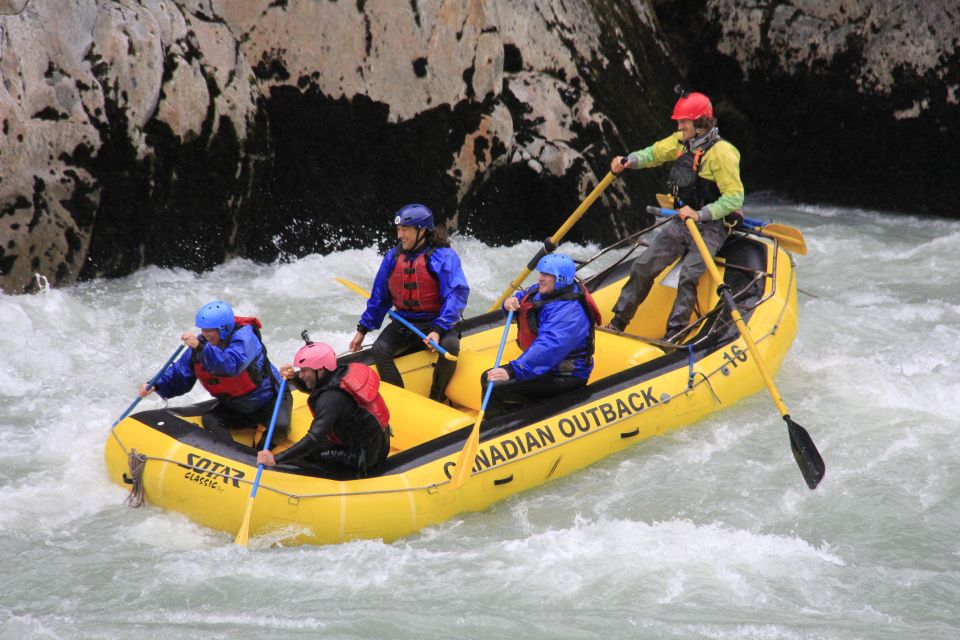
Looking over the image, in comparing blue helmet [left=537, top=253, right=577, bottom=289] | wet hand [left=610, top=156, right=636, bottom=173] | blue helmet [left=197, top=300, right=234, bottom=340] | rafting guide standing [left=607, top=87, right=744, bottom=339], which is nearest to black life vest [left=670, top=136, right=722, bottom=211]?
rafting guide standing [left=607, top=87, right=744, bottom=339]

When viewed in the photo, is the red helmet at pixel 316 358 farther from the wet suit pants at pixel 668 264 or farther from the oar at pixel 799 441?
the wet suit pants at pixel 668 264

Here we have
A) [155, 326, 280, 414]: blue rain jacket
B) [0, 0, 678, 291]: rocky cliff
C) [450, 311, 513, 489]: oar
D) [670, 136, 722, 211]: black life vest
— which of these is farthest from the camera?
[0, 0, 678, 291]: rocky cliff

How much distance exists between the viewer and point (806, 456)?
6.32 metres

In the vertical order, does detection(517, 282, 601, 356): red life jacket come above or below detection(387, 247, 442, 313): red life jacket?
below

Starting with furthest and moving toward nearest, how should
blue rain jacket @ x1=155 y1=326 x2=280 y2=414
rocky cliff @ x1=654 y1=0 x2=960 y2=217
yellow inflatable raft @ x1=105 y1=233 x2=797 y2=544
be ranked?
rocky cliff @ x1=654 y1=0 x2=960 y2=217
blue rain jacket @ x1=155 y1=326 x2=280 y2=414
yellow inflatable raft @ x1=105 y1=233 x2=797 y2=544

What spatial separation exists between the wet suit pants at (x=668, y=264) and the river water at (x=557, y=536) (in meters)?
0.81

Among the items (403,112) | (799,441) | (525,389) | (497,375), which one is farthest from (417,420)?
(403,112)

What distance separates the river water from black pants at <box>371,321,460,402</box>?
0.91 meters

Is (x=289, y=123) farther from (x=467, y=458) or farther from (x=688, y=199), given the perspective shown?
(x=467, y=458)

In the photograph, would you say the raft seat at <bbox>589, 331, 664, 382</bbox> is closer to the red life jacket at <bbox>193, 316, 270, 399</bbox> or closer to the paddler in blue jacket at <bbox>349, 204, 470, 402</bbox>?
the paddler in blue jacket at <bbox>349, 204, 470, 402</bbox>

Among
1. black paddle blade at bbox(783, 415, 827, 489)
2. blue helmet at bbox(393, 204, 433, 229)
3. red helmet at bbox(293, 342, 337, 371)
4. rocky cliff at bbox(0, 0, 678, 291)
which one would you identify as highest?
rocky cliff at bbox(0, 0, 678, 291)

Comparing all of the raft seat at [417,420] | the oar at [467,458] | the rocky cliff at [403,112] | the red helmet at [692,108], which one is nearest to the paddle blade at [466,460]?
the oar at [467,458]

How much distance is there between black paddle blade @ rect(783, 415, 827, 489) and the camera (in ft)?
20.4

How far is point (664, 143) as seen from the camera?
7973 millimetres
